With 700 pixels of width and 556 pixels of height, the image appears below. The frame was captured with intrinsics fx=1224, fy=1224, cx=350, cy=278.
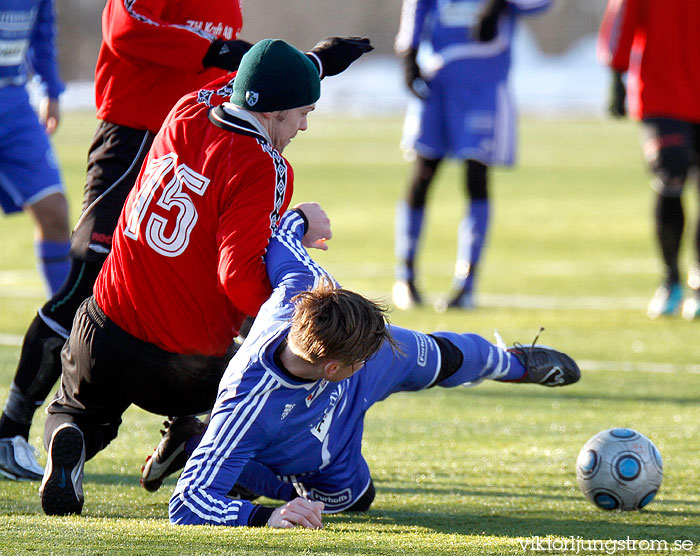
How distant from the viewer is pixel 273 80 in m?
3.91

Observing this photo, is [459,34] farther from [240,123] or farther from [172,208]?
[172,208]

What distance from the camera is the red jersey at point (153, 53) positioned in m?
4.66

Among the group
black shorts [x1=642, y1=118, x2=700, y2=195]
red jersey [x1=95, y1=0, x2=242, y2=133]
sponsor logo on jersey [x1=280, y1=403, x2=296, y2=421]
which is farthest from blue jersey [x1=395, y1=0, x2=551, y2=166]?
sponsor logo on jersey [x1=280, y1=403, x2=296, y2=421]

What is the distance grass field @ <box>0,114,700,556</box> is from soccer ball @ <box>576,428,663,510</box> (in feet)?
0.18

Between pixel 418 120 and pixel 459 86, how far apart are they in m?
0.42

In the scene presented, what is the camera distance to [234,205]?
3826 millimetres

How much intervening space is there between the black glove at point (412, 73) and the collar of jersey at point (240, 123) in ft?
18.5

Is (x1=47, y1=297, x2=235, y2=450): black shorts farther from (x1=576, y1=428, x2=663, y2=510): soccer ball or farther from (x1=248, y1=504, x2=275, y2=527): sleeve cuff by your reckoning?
(x1=576, y1=428, x2=663, y2=510): soccer ball

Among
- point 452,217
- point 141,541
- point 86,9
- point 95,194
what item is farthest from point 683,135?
point 86,9

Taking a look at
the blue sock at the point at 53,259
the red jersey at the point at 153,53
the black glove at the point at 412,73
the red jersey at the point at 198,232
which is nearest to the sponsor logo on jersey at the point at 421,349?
the red jersey at the point at 198,232

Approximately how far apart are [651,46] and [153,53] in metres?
5.22

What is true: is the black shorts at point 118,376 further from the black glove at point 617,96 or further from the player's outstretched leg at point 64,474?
the black glove at point 617,96

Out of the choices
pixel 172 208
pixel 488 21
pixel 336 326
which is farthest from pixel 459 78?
pixel 336 326

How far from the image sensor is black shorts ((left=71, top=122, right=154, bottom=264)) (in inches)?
181
